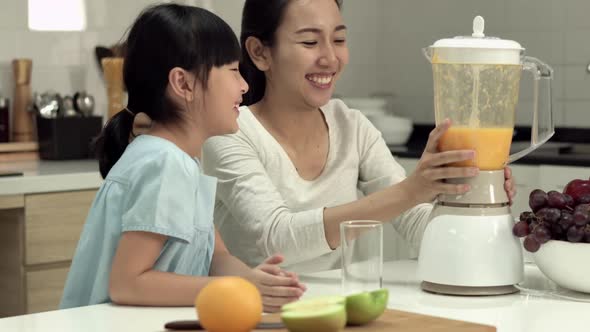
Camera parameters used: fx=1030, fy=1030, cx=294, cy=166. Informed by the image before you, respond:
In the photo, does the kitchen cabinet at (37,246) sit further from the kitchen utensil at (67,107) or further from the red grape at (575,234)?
the red grape at (575,234)

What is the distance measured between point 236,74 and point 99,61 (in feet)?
6.50

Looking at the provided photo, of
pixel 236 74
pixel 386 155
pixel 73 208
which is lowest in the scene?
pixel 73 208

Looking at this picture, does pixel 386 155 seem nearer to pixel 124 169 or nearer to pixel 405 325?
pixel 124 169

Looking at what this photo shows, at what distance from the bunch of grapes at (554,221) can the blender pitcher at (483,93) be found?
93 mm

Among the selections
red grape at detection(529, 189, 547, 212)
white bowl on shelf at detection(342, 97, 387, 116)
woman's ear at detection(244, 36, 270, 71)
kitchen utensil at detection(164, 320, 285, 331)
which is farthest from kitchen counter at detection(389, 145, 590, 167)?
kitchen utensil at detection(164, 320, 285, 331)

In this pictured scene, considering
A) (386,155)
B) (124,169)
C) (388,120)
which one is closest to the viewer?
(124,169)

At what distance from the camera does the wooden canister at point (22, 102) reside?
338 centimetres

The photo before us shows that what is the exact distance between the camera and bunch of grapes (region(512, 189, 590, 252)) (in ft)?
4.95

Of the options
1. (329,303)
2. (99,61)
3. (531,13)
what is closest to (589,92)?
(531,13)

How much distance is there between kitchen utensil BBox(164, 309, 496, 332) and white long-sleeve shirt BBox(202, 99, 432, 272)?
1.73 ft

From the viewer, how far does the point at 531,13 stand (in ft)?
12.6

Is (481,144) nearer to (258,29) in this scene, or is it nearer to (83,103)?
(258,29)

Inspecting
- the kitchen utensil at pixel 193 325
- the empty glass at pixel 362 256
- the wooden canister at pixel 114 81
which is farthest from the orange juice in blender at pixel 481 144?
the wooden canister at pixel 114 81

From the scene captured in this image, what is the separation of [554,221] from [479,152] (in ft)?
0.52
